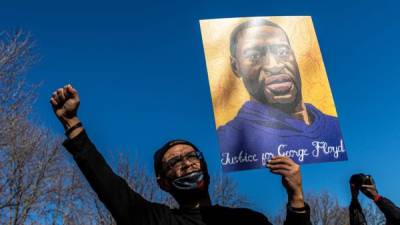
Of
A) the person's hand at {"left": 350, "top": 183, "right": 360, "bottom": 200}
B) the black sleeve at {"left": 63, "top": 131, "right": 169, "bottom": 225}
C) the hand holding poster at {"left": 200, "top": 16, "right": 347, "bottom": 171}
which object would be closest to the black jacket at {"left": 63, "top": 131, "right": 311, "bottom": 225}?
the black sleeve at {"left": 63, "top": 131, "right": 169, "bottom": 225}

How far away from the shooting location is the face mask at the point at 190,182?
2430 mm

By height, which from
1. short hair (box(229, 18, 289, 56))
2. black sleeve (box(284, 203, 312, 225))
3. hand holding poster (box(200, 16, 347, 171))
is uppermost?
short hair (box(229, 18, 289, 56))

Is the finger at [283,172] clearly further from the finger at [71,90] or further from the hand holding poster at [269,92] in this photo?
the hand holding poster at [269,92]

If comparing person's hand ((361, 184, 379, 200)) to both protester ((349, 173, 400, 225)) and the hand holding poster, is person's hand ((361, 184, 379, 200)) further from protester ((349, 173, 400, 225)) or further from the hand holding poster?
the hand holding poster

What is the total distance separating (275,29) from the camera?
4.04 metres

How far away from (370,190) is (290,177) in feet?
6.66

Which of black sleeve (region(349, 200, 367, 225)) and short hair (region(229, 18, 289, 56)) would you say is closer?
black sleeve (region(349, 200, 367, 225))

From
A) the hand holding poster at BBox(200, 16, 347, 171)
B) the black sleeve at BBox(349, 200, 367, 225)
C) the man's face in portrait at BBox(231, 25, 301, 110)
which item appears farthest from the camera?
the man's face in portrait at BBox(231, 25, 301, 110)

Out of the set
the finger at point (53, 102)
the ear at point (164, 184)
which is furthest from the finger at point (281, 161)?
the finger at point (53, 102)

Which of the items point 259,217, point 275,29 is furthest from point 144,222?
point 275,29

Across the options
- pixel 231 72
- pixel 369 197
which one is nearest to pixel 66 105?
pixel 231 72

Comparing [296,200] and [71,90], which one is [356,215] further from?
[71,90]

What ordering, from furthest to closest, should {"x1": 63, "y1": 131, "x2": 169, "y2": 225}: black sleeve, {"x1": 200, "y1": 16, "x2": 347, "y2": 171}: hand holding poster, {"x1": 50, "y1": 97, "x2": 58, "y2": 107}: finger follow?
{"x1": 200, "y1": 16, "x2": 347, "y2": 171}: hand holding poster, {"x1": 50, "y1": 97, "x2": 58, "y2": 107}: finger, {"x1": 63, "y1": 131, "x2": 169, "y2": 225}: black sleeve

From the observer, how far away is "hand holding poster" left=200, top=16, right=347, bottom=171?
3559mm
